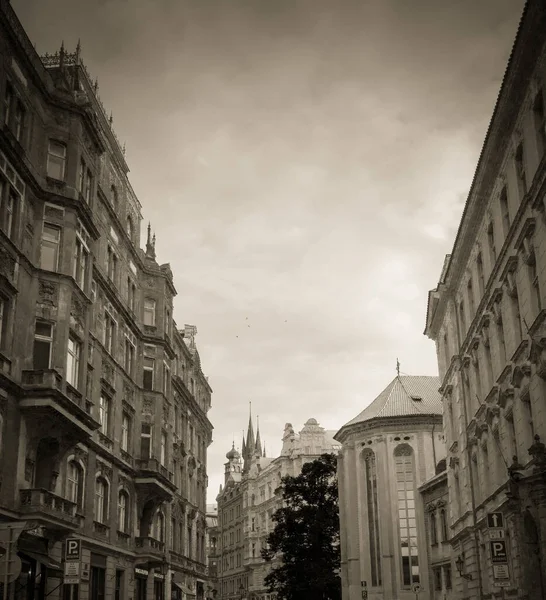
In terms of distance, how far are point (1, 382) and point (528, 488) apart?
16116 mm

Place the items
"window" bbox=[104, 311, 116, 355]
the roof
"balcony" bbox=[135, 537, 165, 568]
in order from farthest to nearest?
the roof → "balcony" bbox=[135, 537, 165, 568] → "window" bbox=[104, 311, 116, 355]

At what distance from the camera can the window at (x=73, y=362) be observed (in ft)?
101

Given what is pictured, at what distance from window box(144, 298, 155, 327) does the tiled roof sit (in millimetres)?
28405

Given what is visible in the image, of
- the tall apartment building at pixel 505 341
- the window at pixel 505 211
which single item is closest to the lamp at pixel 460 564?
the tall apartment building at pixel 505 341

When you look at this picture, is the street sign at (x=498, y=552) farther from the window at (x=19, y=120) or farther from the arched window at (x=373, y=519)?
the arched window at (x=373, y=519)

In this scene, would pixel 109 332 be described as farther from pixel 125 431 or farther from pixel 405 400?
pixel 405 400

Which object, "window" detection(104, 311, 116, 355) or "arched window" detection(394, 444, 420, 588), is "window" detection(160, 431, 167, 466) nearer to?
"window" detection(104, 311, 116, 355)

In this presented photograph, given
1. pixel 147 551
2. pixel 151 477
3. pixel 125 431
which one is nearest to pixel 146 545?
pixel 147 551

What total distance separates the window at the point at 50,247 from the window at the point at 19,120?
10.9ft

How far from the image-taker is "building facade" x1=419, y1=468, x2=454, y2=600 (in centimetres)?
4888

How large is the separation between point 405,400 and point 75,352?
1770 inches

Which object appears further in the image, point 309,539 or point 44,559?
point 309,539

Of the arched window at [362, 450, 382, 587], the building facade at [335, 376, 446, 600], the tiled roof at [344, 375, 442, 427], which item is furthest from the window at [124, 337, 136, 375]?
the arched window at [362, 450, 382, 587]

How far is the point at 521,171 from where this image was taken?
86.7 feet
